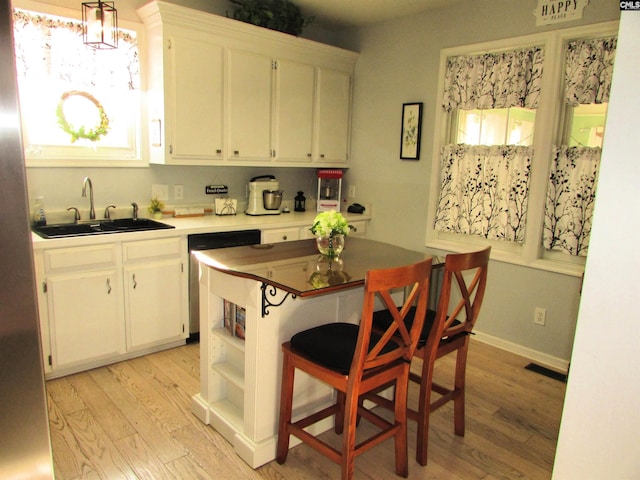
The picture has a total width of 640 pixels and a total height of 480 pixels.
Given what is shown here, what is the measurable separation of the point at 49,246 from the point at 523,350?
332 centimetres

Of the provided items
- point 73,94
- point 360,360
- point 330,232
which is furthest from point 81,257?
point 360,360

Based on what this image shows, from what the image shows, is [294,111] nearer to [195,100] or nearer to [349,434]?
[195,100]

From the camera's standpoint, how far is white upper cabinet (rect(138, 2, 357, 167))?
3365 millimetres

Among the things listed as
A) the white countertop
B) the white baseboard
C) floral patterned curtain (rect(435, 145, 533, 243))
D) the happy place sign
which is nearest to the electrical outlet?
the white countertop

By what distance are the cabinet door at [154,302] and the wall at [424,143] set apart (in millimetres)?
2020

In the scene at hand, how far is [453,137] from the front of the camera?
153 inches

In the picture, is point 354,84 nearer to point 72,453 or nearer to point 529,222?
point 529,222

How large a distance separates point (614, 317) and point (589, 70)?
2590mm

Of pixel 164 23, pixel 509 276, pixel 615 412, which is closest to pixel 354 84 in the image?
pixel 164 23

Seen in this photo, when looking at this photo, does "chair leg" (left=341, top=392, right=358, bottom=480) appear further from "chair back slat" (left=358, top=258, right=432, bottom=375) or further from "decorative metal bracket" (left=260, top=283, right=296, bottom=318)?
"decorative metal bracket" (left=260, top=283, right=296, bottom=318)

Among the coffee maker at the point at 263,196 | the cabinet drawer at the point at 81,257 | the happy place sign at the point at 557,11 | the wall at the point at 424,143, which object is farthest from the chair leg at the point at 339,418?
the happy place sign at the point at 557,11

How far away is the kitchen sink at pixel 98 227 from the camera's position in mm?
2938

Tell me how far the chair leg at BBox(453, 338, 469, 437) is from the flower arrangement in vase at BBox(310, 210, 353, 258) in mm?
811

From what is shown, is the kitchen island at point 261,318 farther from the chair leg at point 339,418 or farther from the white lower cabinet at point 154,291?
the white lower cabinet at point 154,291
